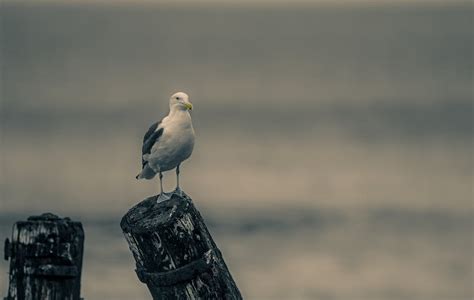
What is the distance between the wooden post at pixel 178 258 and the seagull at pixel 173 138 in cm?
303

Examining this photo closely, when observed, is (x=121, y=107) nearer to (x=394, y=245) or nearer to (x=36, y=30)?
(x=394, y=245)

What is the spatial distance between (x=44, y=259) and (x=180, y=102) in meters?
4.01

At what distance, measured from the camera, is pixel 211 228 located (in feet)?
95.2

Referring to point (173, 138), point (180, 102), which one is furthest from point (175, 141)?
point (180, 102)

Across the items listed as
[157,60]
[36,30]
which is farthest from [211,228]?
[36,30]

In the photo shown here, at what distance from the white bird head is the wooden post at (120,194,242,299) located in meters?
3.33

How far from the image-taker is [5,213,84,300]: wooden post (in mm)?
8344

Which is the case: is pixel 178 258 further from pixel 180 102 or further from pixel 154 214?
pixel 180 102

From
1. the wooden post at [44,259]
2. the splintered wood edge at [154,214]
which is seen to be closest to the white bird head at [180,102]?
the splintered wood edge at [154,214]

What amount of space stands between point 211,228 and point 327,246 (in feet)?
7.08

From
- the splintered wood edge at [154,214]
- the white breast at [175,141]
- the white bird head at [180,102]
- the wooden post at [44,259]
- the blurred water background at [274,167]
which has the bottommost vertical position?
the wooden post at [44,259]

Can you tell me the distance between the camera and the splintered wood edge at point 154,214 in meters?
8.80

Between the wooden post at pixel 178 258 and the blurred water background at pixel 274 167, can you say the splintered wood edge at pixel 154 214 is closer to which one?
the wooden post at pixel 178 258

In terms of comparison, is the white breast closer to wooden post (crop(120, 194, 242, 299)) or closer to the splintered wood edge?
the splintered wood edge
